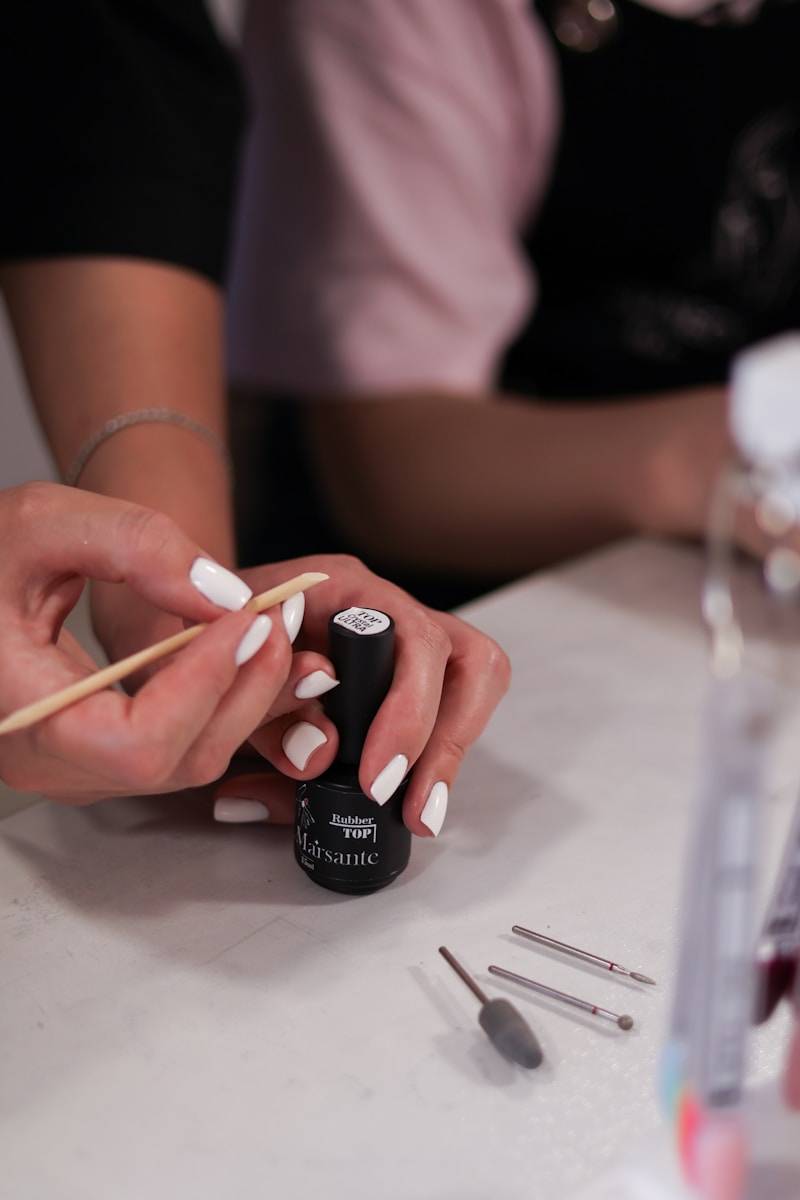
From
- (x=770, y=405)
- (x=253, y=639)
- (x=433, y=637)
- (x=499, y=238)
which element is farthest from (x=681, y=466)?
(x=770, y=405)

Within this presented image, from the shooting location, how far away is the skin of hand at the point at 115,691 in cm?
39

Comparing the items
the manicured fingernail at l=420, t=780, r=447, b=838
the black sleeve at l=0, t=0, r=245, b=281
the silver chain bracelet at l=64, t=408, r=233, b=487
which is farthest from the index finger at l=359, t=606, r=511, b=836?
the black sleeve at l=0, t=0, r=245, b=281

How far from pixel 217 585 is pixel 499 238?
0.65 meters

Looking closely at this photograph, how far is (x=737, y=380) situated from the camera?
235 millimetres

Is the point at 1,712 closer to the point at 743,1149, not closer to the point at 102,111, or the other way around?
the point at 743,1149

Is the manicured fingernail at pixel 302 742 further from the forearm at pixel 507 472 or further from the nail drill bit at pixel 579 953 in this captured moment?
the forearm at pixel 507 472

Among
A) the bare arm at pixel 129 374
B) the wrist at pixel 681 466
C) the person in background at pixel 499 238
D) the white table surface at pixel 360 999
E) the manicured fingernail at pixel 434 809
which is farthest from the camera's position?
the person in background at pixel 499 238

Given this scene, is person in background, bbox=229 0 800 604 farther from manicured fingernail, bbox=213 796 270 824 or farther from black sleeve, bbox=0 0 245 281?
manicured fingernail, bbox=213 796 270 824

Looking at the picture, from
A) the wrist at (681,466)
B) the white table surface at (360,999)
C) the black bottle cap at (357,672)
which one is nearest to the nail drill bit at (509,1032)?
the white table surface at (360,999)

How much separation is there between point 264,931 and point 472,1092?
0.11 metres

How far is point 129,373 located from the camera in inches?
25.0

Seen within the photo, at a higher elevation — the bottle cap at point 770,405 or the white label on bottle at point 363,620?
the bottle cap at point 770,405

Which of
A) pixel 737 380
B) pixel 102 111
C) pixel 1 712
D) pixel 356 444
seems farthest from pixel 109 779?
pixel 356 444

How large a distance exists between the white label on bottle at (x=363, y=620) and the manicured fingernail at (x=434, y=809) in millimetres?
71
